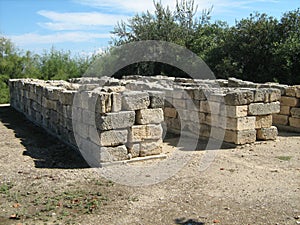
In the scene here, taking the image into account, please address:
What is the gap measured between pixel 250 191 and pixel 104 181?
242 centimetres

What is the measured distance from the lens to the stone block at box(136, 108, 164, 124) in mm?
7281

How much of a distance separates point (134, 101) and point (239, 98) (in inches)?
111

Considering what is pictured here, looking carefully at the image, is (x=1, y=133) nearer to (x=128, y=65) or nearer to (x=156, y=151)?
(x=156, y=151)

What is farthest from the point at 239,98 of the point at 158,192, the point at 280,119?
the point at 158,192

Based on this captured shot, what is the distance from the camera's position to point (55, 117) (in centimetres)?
960

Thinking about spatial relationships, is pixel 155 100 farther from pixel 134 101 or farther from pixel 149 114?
pixel 134 101

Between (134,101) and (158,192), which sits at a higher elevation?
(134,101)

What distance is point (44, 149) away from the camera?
8.41 m

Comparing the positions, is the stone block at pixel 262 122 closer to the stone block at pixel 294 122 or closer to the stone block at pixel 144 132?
the stone block at pixel 294 122

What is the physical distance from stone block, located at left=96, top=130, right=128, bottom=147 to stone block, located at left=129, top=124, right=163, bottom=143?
0.15 meters

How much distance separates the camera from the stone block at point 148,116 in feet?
23.9

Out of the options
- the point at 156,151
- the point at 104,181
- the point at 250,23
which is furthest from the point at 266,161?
the point at 250,23

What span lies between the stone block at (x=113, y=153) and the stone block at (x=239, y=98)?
300cm

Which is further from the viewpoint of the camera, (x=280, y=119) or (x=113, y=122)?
(x=280, y=119)
